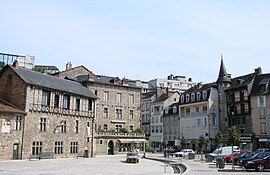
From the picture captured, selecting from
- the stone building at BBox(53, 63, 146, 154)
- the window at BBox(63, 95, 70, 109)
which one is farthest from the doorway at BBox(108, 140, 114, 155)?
the window at BBox(63, 95, 70, 109)

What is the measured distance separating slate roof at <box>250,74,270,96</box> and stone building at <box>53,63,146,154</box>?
20677 millimetres

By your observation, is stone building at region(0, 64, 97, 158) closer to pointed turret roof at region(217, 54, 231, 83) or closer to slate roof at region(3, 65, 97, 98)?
slate roof at region(3, 65, 97, 98)

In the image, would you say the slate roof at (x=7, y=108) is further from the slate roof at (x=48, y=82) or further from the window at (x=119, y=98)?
the window at (x=119, y=98)

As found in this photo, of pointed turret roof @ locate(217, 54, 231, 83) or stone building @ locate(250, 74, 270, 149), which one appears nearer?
stone building @ locate(250, 74, 270, 149)

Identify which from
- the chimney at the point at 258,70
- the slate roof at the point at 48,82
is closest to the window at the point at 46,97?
the slate roof at the point at 48,82

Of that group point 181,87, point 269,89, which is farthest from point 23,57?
point 269,89

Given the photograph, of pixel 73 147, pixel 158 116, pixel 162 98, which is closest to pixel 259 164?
pixel 73 147

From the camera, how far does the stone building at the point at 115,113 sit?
53.8m

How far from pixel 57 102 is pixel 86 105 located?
620 cm

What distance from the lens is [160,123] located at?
69.9 metres

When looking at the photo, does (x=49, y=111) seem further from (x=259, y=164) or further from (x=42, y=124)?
(x=259, y=164)

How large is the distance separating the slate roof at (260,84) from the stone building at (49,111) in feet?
86.1

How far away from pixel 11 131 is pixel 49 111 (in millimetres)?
6117

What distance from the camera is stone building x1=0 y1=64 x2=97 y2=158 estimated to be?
1481 inches
